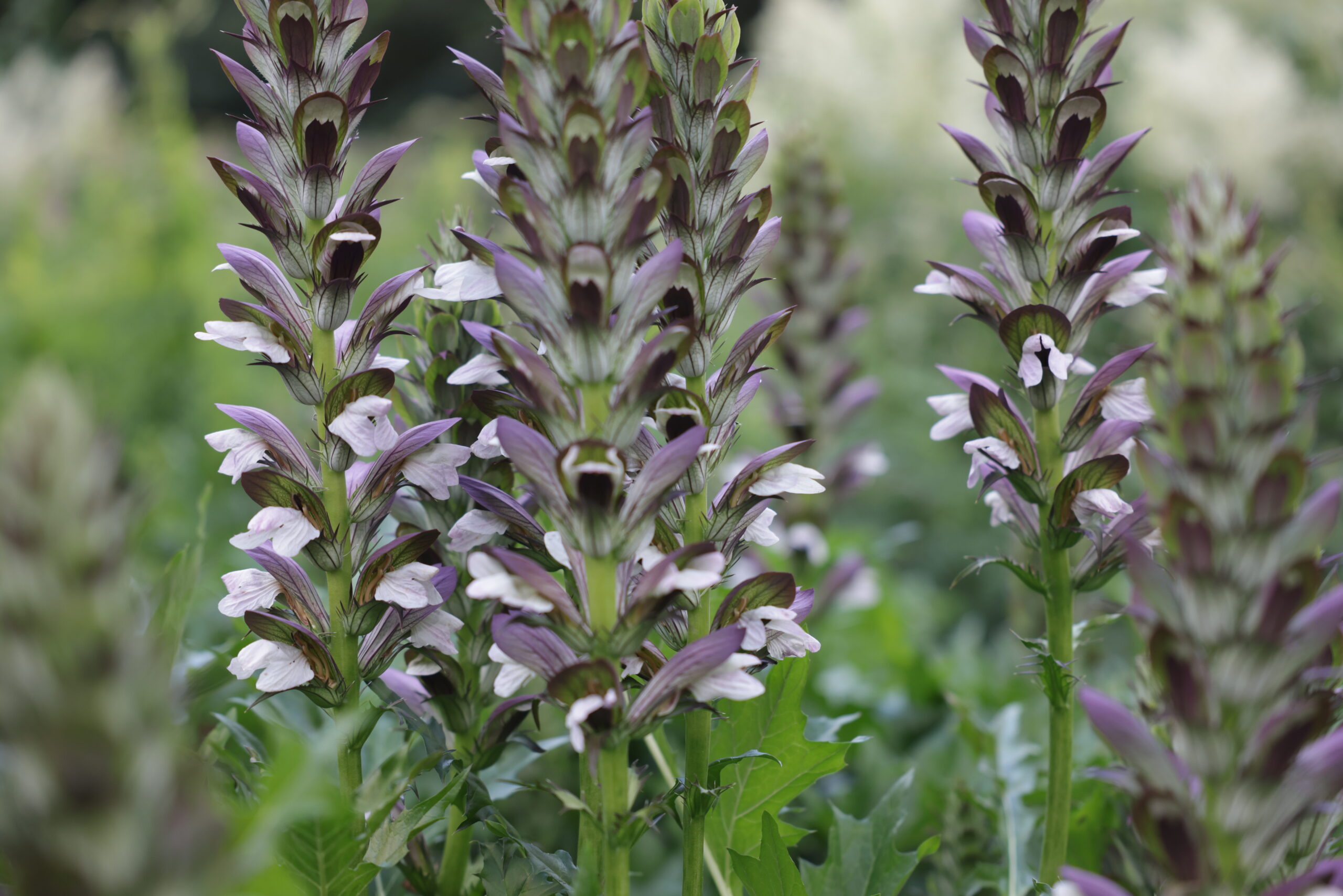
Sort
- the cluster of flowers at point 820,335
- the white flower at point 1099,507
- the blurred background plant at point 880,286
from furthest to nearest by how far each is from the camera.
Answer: the cluster of flowers at point 820,335 < the blurred background plant at point 880,286 < the white flower at point 1099,507

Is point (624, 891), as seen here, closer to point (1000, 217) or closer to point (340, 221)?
point (340, 221)

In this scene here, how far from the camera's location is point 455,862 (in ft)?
3.67

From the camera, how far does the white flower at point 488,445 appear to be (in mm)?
970

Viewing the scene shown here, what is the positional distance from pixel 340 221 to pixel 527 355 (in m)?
0.33

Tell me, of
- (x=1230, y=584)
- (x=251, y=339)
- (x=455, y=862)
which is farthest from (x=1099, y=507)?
(x=251, y=339)

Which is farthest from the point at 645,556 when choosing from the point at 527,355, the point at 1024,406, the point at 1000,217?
the point at 1024,406

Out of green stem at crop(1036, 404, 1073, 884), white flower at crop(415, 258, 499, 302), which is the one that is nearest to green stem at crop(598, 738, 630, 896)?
white flower at crop(415, 258, 499, 302)

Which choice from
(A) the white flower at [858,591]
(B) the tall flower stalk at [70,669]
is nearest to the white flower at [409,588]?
(B) the tall flower stalk at [70,669]

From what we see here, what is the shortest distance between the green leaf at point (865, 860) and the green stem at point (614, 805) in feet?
1.22

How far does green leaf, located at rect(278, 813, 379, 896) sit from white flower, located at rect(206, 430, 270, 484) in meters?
0.37

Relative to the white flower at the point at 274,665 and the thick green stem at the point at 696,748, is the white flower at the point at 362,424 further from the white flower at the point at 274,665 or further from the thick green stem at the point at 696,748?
the thick green stem at the point at 696,748

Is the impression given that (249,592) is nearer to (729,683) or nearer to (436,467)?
(436,467)

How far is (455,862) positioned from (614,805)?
0.34 m

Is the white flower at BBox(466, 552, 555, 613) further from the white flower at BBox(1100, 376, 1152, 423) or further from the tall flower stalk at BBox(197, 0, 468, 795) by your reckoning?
the white flower at BBox(1100, 376, 1152, 423)
